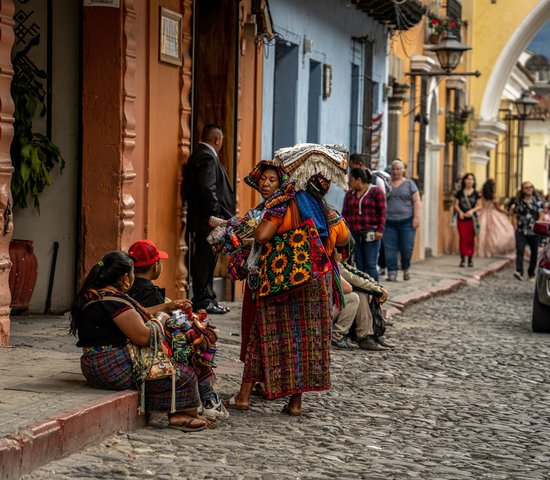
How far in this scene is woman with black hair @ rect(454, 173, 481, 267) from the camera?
25.1 meters

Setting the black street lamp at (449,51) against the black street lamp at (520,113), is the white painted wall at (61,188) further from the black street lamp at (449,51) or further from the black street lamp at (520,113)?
the black street lamp at (520,113)

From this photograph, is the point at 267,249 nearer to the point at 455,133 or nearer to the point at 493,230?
the point at 493,230

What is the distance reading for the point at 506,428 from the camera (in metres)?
8.30

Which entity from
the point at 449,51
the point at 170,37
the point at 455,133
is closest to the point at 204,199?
the point at 170,37

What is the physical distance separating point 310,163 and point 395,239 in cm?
1185

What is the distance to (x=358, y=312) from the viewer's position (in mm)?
12000

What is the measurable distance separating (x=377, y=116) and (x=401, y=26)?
1.82 m

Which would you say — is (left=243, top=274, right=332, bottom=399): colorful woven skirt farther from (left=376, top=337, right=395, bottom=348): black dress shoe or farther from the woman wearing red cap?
(left=376, top=337, right=395, bottom=348): black dress shoe

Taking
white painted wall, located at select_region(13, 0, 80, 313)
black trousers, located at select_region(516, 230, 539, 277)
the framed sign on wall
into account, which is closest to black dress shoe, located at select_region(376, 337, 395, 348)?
white painted wall, located at select_region(13, 0, 80, 313)

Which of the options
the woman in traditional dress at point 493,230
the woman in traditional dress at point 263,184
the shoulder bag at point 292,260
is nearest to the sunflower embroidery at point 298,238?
the shoulder bag at point 292,260

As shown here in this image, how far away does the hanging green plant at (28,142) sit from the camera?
11.2 meters

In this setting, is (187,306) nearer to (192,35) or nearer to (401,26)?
(192,35)

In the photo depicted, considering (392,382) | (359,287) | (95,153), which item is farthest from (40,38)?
(392,382)

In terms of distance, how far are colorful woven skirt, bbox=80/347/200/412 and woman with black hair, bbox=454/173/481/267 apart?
1779 cm
